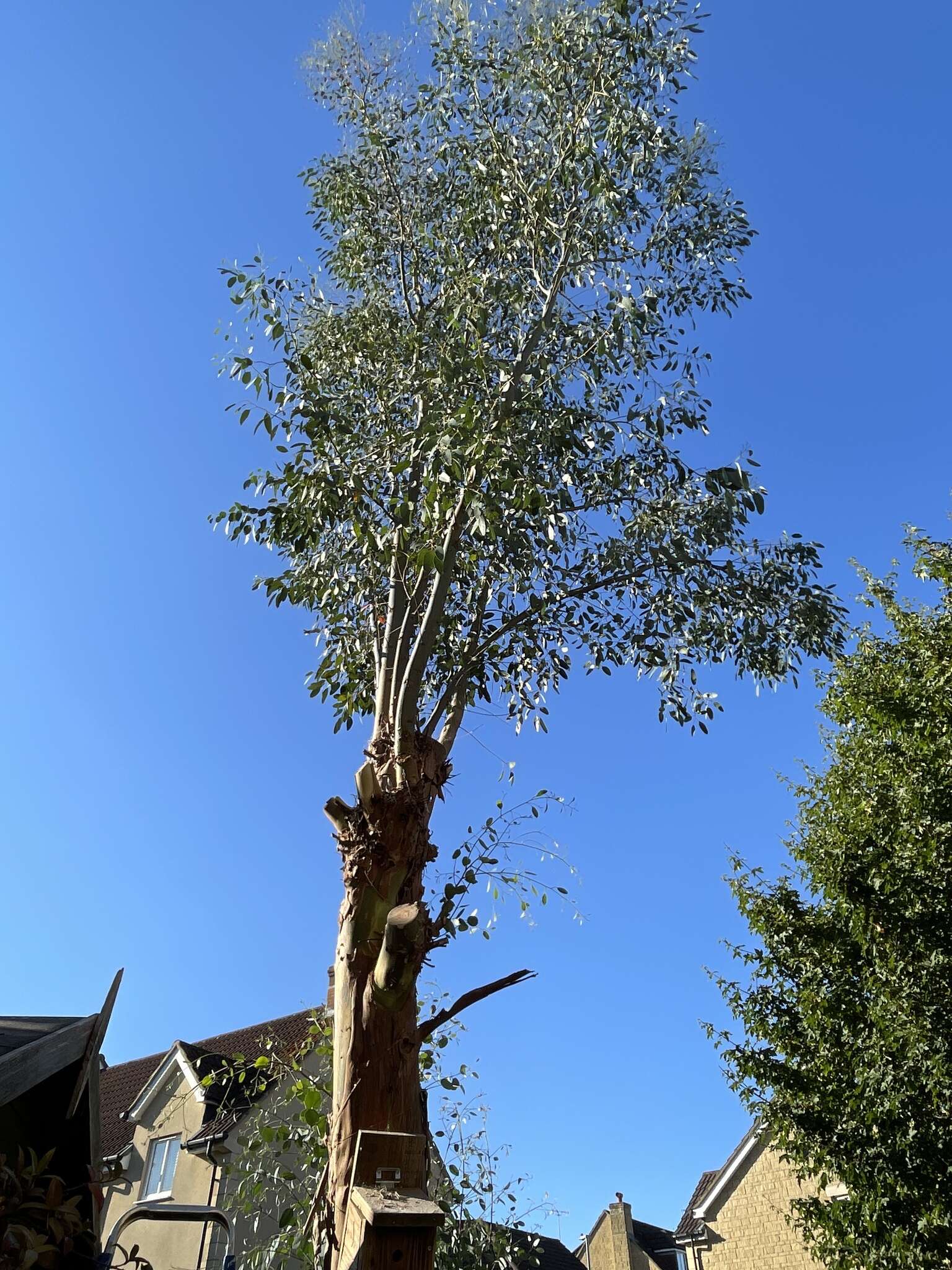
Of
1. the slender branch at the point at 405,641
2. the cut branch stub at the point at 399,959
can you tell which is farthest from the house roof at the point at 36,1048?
the slender branch at the point at 405,641

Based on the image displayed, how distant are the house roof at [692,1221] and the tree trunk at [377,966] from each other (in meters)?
20.6

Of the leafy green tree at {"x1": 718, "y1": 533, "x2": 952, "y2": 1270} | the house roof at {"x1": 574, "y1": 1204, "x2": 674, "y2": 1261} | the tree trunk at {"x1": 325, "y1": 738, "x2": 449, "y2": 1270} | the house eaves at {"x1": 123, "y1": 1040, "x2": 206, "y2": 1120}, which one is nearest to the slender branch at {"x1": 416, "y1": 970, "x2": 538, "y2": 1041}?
the tree trunk at {"x1": 325, "y1": 738, "x2": 449, "y2": 1270}

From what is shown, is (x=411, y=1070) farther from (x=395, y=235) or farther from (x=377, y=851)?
(x=395, y=235)

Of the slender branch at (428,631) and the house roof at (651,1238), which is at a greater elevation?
the slender branch at (428,631)

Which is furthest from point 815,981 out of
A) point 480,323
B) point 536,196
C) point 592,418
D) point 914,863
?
point 536,196

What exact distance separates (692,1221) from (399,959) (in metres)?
22.2

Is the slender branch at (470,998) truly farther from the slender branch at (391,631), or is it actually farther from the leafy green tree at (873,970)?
the leafy green tree at (873,970)

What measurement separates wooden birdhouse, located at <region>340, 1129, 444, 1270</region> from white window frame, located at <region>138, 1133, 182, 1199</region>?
19677 mm

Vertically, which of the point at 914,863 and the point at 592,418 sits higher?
the point at 592,418

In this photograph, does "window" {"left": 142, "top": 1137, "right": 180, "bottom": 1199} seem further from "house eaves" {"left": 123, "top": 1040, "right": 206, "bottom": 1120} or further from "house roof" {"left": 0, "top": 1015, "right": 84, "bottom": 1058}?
"house roof" {"left": 0, "top": 1015, "right": 84, "bottom": 1058}

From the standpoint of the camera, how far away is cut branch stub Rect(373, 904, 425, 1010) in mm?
5078

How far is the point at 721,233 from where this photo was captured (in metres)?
9.56

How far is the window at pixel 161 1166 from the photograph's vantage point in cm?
2097

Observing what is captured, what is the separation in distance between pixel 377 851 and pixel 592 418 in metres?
4.74
